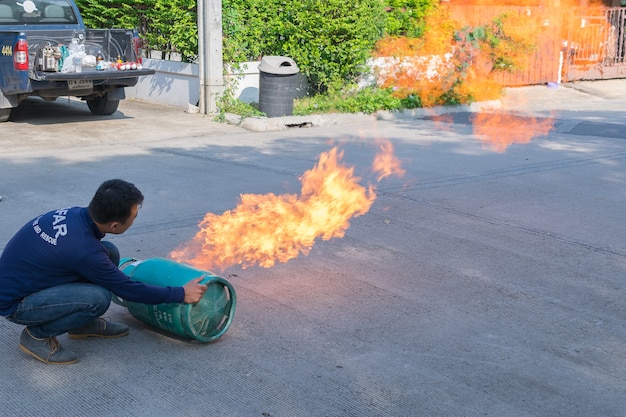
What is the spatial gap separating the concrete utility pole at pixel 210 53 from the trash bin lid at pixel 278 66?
34.3 inches

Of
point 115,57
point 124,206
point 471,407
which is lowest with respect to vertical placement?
point 471,407

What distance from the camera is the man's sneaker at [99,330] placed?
4.45 meters

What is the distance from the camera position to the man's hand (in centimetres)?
412

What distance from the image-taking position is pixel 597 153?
10898mm

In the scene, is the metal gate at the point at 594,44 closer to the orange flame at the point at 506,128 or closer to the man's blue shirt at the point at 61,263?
the orange flame at the point at 506,128

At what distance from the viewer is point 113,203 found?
12.9ft

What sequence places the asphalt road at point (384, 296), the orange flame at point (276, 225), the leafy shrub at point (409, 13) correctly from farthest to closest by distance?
the leafy shrub at point (409, 13), the orange flame at point (276, 225), the asphalt road at point (384, 296)

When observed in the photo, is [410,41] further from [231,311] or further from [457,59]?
[231,311]

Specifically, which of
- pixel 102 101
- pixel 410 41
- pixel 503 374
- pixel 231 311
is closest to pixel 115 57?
pixel 102 101

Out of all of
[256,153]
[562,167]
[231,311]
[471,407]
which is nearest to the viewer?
[471,407]

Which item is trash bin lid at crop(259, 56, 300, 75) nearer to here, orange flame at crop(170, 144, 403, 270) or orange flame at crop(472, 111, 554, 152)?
orange flame at crop(472, 111, 554, 152)

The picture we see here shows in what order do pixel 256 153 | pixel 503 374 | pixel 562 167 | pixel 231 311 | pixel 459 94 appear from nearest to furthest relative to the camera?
pixel 503 374, pixel 231 311, pixel 562 167, pixel 256 153, pixel 459 94

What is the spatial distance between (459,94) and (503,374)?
12.5 m

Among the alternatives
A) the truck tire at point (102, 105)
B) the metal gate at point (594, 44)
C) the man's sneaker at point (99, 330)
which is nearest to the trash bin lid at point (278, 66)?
the truck tire at point (102, 105)
